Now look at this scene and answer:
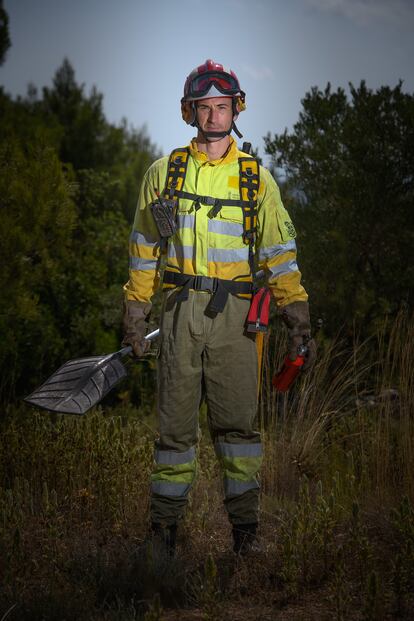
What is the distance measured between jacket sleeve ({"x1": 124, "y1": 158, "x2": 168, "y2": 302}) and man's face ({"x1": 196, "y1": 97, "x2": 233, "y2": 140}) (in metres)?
0.29

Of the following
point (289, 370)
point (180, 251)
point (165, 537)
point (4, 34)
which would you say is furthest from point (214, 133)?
point (4, 34)

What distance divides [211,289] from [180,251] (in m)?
0.24

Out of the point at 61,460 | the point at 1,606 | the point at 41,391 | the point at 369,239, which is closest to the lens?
the point at 1,606

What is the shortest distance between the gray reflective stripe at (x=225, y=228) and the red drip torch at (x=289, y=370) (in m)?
0.62

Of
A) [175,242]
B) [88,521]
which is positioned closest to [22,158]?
[175,242]

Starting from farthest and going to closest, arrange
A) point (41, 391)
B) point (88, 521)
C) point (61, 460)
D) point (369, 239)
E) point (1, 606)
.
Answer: point (369, 239) → point (61, 460) → point (88, 521) → point (41, 391) → point (1, 606)

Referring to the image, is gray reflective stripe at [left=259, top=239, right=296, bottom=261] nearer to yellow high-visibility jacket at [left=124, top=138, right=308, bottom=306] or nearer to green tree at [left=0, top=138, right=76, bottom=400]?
yellow high-visibility jacket at [left=124, top=138, right=308, bottom=306]

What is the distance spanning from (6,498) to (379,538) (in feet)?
6.47

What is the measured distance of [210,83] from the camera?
362 cm

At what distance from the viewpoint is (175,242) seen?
3639mm

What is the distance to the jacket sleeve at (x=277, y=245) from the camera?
3635 millimetres

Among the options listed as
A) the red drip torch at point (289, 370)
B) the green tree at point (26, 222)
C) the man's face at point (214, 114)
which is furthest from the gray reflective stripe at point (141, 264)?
the green tree at point (26, 222)

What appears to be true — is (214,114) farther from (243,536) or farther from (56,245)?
(56,245)

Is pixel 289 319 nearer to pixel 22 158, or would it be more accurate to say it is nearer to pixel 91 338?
pixel 22 158
